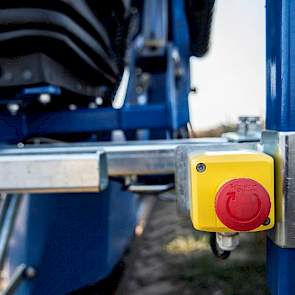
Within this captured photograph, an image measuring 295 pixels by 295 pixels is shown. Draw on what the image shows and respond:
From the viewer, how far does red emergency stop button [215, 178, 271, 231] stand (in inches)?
18.6

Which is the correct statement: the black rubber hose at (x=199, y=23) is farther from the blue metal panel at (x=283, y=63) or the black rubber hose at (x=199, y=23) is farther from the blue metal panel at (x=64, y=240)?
the blue metal panel at (x=283, y=63)

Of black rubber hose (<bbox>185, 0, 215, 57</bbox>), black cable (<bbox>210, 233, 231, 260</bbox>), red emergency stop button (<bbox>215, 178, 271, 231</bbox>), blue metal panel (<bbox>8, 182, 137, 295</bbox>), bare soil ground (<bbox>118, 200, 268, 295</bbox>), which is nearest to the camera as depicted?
red emergency stop button (<bbox>215, 178, 271, 231</bbox>)

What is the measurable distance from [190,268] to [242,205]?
1195mm

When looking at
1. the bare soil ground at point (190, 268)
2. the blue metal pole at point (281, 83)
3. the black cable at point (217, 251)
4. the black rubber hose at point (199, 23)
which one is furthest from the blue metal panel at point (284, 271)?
the black rubber hose at point (199, 23)

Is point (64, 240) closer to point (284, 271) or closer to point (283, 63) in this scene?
point (284, 271)

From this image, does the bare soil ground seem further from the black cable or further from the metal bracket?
the metal bracket

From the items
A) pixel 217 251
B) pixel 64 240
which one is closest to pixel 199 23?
pixel 64 240

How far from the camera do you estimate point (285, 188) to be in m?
0.49

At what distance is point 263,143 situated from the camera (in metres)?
0.58

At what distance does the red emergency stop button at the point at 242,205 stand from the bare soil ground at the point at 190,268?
3.10ft

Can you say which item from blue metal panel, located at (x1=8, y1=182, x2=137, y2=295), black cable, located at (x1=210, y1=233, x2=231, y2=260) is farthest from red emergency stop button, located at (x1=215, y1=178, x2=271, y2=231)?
blue metal panel, located at (x1=8, y1=182, x2=137, y2=295)

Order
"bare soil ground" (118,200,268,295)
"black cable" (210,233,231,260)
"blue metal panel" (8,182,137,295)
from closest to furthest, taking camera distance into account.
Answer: "black cable" (210,233,231,260) < "blue metal panel" (8,182,137,295) < "bare soil ground" (118,200,268,295)

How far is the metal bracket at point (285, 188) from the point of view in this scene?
49cm

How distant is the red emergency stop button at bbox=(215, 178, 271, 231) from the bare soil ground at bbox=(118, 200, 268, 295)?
0.94m
